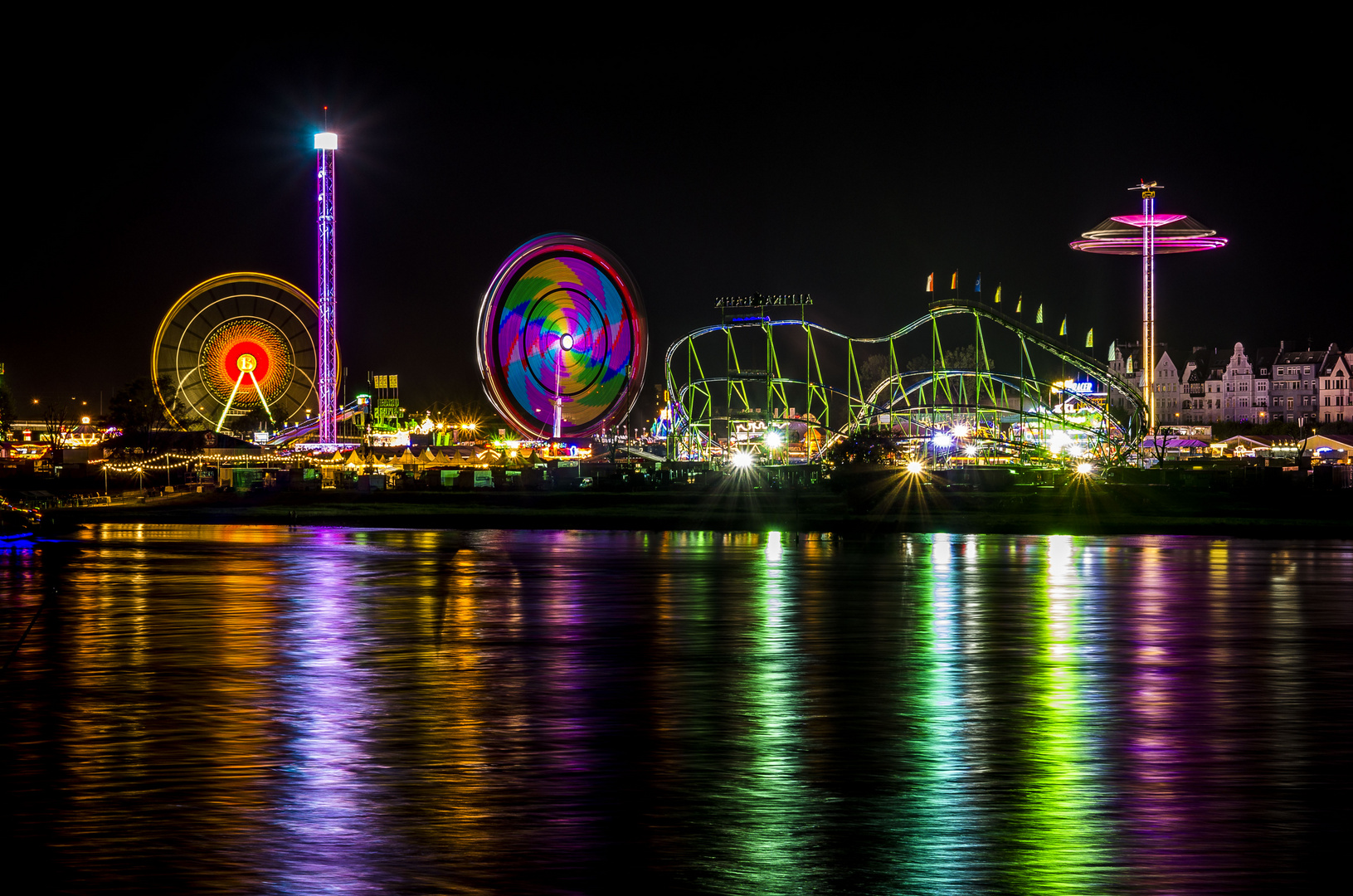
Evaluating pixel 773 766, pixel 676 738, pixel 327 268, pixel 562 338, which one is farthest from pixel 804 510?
pixel 327 268

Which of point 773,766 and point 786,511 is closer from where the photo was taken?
point 773,766

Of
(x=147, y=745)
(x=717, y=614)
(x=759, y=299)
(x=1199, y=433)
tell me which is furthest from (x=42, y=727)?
(x=1199, y=433)

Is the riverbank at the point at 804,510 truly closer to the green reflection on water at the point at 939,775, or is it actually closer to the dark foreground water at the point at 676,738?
the dark foreground water at the point at 676,738

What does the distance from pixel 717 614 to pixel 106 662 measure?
709cm

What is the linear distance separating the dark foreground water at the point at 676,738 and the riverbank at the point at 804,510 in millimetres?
14181

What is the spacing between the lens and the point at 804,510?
131 ft

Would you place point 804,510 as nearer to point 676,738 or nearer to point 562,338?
point 562,338

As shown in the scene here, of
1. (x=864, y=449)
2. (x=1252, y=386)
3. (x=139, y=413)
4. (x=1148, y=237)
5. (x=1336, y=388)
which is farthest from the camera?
(x=1252, y=386)

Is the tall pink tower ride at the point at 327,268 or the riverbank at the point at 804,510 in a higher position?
the tall pink tower ride at the point at 327,268

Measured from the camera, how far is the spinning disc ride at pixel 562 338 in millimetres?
60469

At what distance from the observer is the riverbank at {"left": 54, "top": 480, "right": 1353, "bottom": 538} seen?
112 feet

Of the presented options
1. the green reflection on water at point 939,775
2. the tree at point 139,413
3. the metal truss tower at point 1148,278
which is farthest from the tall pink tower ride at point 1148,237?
the green reflection on water at point 939,775

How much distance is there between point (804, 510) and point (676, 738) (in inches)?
1181

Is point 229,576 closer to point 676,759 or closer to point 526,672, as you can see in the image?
point 526,672
